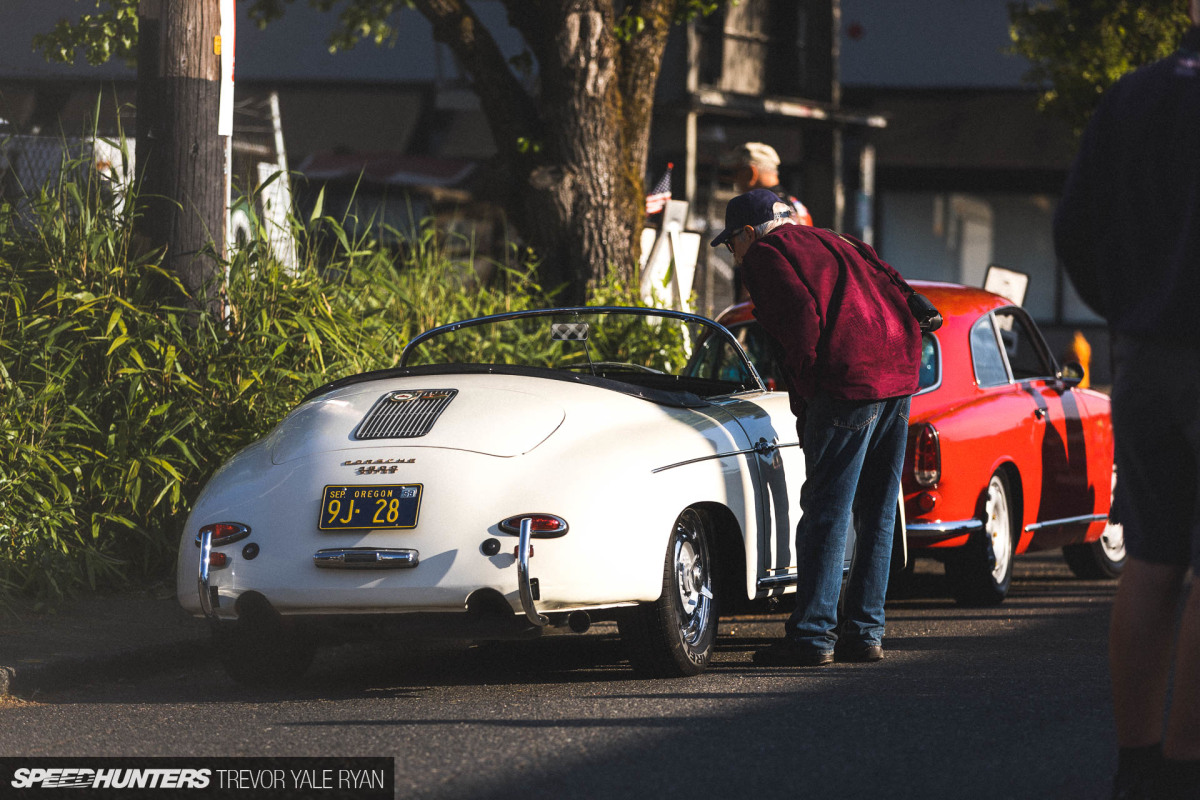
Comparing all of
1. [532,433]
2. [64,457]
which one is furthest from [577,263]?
[532,433]

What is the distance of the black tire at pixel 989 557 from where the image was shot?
718 centimetres

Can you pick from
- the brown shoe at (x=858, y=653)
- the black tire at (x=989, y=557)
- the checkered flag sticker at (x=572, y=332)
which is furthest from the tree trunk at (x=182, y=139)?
the black tire at (x=989, y=557)

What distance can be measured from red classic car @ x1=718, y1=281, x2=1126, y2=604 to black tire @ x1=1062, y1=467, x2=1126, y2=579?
0.03 feet

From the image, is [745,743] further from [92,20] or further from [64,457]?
[92,20]

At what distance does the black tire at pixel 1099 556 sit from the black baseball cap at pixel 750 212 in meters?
3.83

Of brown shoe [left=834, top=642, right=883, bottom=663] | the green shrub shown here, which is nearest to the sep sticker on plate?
brown shoe [left=834, top=642, right=883, bottom=663]

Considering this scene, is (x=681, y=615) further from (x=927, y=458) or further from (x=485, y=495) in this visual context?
(x=927, y=458)

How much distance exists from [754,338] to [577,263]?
265 centimetres

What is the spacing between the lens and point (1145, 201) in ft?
11.0

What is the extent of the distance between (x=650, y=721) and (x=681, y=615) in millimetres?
761

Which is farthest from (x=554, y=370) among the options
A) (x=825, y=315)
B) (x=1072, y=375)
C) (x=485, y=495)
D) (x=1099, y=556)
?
(x=1099, y=556)

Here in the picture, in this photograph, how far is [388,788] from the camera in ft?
12.5

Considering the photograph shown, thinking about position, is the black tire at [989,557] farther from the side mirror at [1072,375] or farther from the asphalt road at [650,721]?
the side mirror at [1072,375]

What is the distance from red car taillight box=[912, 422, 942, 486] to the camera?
6.79 meters
